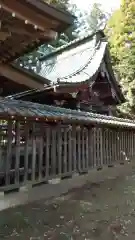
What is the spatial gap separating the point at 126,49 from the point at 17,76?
14.7 metres

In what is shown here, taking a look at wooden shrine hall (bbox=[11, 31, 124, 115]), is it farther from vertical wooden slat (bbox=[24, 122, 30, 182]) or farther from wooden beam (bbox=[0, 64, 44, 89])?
vertical wooden slat (bbox=[24, 122, 30, 182])

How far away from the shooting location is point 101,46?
1346cm

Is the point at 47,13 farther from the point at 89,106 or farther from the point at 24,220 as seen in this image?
the point at 89,106

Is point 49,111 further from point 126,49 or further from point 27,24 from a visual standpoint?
point 126,49

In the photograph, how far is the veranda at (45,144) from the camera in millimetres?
6078

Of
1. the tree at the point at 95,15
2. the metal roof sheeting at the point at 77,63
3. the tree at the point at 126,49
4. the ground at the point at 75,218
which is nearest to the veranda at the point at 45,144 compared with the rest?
the ground at the point at 75,218

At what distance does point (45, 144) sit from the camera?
7.33 meters

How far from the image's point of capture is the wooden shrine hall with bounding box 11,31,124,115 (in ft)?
34.8

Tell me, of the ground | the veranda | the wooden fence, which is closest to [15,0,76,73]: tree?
the veranda

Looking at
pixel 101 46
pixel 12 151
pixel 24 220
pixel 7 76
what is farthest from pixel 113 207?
pixel 101 46

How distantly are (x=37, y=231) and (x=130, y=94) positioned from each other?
14984 mm

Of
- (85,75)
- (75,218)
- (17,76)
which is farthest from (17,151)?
(85,75)

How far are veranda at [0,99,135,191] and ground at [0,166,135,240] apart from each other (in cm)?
62

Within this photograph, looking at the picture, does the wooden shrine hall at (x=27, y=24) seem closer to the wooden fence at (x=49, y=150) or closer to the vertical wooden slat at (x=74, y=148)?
the wooden fence at (x=49, y=150)
